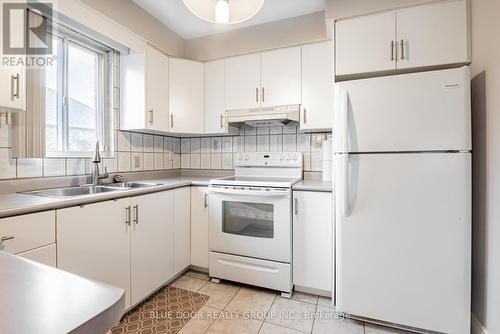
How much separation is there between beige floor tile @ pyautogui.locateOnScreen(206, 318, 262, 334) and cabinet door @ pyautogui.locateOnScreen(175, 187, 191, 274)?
68cm

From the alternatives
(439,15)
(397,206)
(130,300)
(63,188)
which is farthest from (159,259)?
(439,15)

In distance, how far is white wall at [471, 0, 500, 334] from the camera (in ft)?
4.29

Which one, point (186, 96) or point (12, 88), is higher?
point (186, 96)

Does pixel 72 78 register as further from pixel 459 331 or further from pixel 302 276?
pixel 459 331

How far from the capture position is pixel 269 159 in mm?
2545

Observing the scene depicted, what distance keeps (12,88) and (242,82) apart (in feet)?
5.49

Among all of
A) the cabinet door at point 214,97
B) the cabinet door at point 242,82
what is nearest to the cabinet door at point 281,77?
the cabinet door at point 242,82

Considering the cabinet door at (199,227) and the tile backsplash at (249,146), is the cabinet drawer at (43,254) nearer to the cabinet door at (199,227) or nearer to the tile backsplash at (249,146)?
the cabinet door at (199,227)

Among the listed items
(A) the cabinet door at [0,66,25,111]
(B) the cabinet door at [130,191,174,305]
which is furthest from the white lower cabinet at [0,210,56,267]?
(A) the cabinet door at [0,66,25,111]

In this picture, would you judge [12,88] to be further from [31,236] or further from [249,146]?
[249,146]

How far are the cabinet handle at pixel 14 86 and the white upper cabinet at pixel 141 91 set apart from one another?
2.97ft

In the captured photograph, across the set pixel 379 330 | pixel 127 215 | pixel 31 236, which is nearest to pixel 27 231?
pixel 31 236

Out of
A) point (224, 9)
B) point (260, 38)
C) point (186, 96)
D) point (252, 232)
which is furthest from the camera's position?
point (186, 96)

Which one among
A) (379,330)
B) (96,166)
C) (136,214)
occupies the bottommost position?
(379,330)
